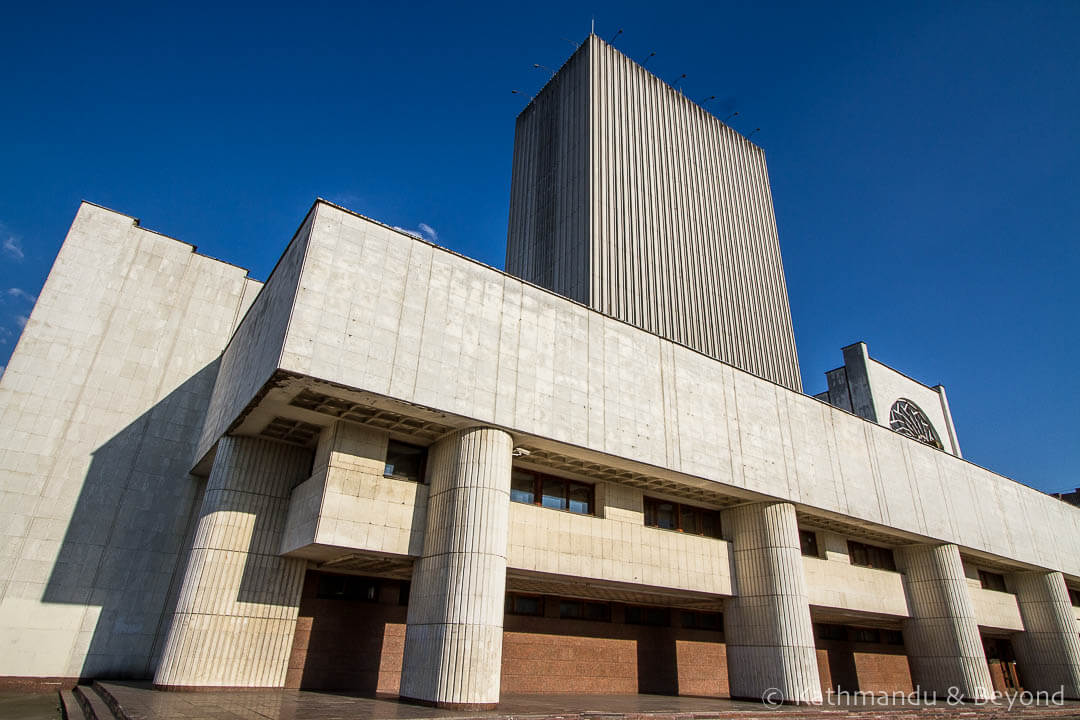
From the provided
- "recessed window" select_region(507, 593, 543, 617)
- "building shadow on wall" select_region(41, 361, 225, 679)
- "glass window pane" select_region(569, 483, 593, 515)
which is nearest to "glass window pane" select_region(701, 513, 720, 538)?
"glass window pane" select_region(569, 483, 593, 515)

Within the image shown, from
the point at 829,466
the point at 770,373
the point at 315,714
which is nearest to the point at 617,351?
the point at 829,466

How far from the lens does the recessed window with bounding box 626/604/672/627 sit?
76.0 ft

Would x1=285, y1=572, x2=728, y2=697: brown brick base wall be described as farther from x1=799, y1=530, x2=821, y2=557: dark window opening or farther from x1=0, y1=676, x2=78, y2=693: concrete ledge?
x1=0, y1=676, x2=78, y2=693: concrete ledge

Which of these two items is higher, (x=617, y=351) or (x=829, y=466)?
(x=617, y=351)

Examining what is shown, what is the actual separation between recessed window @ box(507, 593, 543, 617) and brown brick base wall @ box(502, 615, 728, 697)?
7.5 inches

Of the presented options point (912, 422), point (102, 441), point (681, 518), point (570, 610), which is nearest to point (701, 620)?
point (681, 518)

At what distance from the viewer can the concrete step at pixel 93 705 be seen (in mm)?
12015

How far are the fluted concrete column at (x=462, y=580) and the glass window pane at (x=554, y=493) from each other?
262 cm

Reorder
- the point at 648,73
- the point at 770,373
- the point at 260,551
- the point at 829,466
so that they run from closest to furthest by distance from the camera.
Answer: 1. the point at 260,551
2. the point at 829,466
3. the point at 770,373
4. the point at 648,73

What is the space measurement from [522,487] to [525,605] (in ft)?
15.5

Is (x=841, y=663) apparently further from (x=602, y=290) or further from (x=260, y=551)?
(x=260, y=551)

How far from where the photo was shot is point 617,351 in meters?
20.0

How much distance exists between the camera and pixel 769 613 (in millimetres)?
20688

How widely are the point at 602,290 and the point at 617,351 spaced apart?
10.3m
